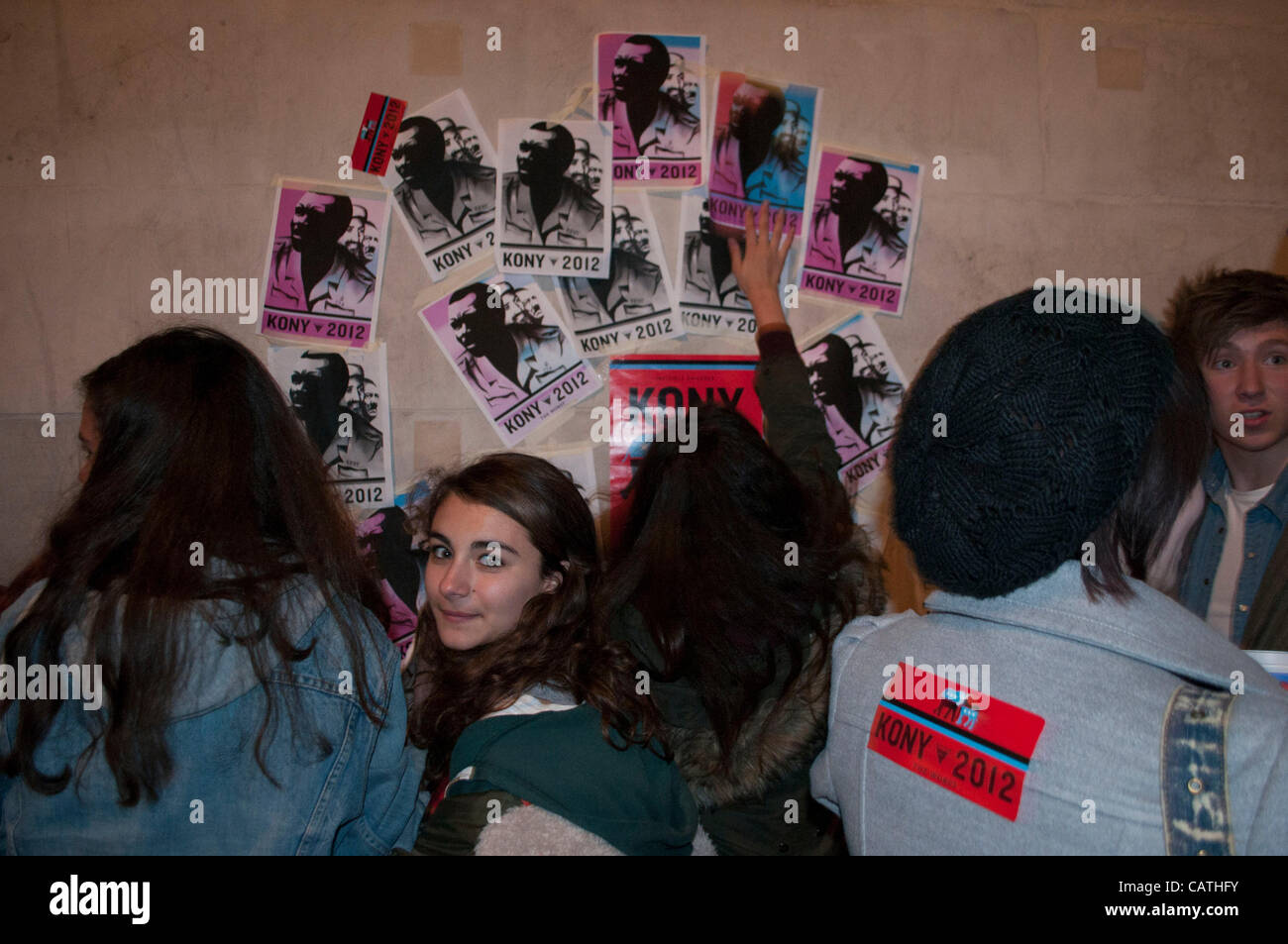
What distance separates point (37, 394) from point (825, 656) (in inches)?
68.3

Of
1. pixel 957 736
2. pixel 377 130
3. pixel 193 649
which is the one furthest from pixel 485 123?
pixel 957 736

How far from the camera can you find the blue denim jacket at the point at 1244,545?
1483 millimetres

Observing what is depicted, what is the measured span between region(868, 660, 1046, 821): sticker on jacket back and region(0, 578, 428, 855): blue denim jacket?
0.69 meters

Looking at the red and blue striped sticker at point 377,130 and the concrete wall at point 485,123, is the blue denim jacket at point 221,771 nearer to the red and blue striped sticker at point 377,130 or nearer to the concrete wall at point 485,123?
the concrete wall at point 485,123

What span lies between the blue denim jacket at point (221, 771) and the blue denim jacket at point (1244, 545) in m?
1.49

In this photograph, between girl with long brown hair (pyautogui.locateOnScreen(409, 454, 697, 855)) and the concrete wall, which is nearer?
girl with long brown hair (pyautogui.locateOnScreen(409, 454, 697, 855))

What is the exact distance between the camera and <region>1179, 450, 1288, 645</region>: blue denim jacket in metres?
1.48

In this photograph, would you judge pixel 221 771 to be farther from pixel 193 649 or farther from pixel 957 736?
pixel 957 736

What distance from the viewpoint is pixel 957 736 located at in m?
0.72

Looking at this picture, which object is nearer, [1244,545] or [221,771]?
[221,771]

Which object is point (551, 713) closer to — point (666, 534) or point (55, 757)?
point (666, 534)

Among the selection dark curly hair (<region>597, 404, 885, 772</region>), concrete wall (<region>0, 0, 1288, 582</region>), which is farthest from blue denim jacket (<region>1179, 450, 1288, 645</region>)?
dark curly hair (<region>597, 404, 885, 772</region>)

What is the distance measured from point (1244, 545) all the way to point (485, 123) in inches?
68.9

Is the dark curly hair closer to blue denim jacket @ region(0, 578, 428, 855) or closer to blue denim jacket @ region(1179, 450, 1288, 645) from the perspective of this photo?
blue denim jacket @ region(0, 578, 428, 855)
